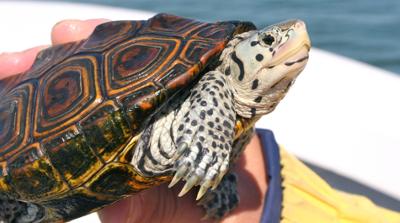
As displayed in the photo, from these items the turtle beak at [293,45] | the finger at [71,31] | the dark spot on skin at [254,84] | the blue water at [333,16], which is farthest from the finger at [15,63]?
the blue water at [333,16]

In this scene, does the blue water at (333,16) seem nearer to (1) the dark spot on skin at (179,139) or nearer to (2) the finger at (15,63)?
(2) the finger at (15,63)

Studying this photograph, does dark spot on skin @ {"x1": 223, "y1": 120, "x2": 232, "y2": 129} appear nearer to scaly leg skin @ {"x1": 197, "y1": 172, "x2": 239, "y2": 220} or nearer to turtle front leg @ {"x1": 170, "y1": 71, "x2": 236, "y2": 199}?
turtle front leg @ {"x1": 170, "y1": 71, "x2": 236, "y2": 199}

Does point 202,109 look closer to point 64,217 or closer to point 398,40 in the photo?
point 64,217

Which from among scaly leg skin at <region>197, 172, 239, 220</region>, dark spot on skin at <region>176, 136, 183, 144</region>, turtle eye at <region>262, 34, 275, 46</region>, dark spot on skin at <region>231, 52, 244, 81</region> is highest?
turtle eye at <region>262, 34, 275, 46</region>

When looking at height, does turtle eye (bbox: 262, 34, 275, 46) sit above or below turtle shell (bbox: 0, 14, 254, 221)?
above

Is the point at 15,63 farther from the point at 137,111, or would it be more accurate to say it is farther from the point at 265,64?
the point at 265,64

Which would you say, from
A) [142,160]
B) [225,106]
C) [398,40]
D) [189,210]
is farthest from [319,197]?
[398,40]

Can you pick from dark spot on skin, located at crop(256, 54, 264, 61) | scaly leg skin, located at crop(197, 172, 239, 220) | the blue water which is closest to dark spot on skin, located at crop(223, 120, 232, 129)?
dark spot on skin, located at crop(256, 54, 264, 61)
